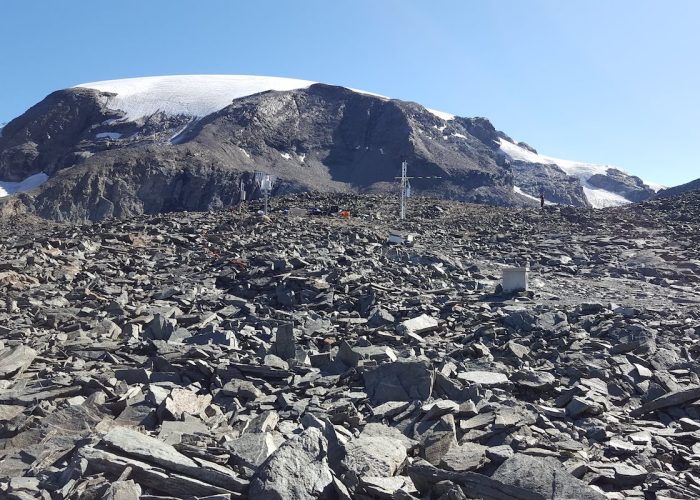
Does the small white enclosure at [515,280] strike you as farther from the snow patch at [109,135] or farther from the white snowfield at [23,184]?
the snow patch at [109,135]

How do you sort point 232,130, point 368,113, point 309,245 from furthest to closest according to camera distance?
1. point 368,113
2. point 232,130
3. point 309,245

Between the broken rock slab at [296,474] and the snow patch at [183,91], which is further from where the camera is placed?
the snow patch at [183,91]

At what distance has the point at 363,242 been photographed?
59.6 ft

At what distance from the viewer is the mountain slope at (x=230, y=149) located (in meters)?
53.9

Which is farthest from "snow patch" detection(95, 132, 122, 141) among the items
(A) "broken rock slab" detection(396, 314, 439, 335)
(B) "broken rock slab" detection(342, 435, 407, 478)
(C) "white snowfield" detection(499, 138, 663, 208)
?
(B) "broken rock slab" detection(342, 435, 407, 478)

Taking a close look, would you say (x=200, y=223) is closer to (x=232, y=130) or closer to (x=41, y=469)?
(x=41, y=469)

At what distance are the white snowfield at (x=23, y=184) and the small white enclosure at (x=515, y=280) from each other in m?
65.8

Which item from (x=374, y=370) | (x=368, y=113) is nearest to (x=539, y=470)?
(x=374, y=370)

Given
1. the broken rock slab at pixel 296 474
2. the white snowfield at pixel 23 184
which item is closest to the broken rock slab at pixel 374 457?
the broken rock slab at pixel 296 474

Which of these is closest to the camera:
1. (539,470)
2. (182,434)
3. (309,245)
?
(539,470)

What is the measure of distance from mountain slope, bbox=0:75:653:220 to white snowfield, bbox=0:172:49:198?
A: 0.30 m

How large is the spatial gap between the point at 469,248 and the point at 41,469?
16.6m

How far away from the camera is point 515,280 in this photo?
12664 millimetres

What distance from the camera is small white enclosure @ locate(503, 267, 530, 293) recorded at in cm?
1259
